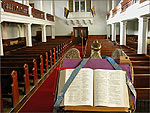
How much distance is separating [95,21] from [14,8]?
39.1 feet

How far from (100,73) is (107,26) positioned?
18.1 meters

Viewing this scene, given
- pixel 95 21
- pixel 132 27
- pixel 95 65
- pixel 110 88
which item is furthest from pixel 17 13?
pixel 132 27

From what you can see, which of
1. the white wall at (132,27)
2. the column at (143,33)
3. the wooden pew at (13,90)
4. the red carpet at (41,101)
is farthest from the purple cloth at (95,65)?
the white wall at (132,27)

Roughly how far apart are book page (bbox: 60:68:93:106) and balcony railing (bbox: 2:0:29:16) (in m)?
7.26

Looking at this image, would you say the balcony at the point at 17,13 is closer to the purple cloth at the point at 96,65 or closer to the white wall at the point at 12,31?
the white wall at the point at 12,31

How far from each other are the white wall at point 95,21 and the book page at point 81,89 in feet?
59.4

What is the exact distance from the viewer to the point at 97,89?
1719mm

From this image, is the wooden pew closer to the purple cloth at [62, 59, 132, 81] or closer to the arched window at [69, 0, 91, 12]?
the purple cloth at [62, 59, 132, 81]

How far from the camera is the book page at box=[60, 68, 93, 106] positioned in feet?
5.53

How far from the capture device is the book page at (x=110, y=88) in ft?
5.47

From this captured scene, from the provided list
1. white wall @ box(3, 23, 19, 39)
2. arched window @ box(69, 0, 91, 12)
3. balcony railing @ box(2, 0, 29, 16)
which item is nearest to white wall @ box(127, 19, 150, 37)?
arched window @ box(69, 0, 91, 12)

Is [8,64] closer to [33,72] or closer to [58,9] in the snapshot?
[33,72]

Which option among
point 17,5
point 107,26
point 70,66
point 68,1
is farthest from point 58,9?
point 70,66

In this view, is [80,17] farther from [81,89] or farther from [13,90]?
[81,89]
